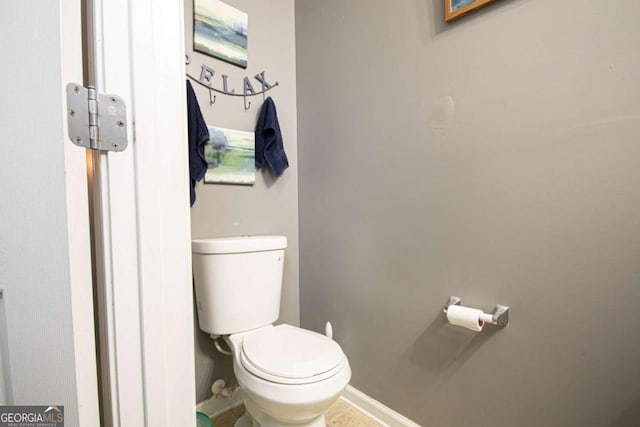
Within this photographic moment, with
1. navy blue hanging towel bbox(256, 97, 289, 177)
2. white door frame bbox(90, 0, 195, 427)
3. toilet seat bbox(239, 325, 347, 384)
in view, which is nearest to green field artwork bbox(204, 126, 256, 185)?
navy blue hanging towel bbox(256, 97, 289, 177)

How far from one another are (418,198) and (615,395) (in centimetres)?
80

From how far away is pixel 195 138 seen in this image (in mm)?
1232

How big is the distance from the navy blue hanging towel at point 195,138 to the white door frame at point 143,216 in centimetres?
76

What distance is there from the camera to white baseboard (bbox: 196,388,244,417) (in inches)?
53.1

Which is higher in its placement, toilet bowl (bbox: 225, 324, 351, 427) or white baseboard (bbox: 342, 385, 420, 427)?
toilet bowl (bbox: 225, 324, 351, 427)

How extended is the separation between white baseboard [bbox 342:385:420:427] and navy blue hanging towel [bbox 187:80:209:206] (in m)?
1.22

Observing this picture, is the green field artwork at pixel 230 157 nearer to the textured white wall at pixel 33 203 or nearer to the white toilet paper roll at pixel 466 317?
the textured white wall at pixel 33 203

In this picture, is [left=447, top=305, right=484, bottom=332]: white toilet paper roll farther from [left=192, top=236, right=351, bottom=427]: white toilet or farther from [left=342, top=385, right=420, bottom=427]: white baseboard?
[left=342, top=385, right=420, bottom=427]: white baseboard

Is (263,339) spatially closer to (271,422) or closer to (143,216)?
(271,422)

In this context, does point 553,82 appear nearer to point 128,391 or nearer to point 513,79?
point 513,79

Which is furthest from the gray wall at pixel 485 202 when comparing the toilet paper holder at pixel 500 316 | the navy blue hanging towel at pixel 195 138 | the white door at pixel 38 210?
the white door at pixel 38 210

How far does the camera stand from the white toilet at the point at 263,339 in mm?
905

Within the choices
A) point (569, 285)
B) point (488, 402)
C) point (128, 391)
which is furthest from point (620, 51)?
point (128, 391)

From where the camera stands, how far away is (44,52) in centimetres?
39
